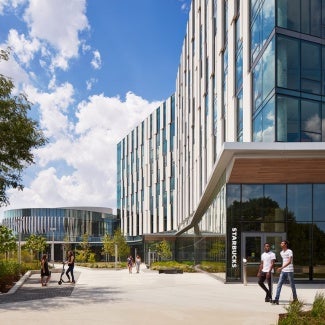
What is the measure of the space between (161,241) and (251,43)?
4584 centimetres

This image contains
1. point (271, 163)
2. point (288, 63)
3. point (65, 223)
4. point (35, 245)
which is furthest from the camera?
point (65, 223)

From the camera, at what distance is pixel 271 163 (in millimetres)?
22328

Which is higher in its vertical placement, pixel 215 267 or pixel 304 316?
pixel 304 316

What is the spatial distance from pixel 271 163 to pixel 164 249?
151 ft

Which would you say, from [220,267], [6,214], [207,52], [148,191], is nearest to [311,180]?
[220,267]

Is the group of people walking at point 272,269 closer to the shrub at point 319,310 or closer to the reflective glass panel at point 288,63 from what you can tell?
A: the shrub at point 319,310

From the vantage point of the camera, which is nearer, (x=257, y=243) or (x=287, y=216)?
(x=257, y=243)

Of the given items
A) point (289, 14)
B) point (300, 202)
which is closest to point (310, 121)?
point (300, 202)

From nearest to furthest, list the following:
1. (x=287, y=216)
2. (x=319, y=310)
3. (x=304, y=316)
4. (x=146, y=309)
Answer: (x=304, y=316)
(x=319, y=310)
(x=146, y=309)
(x=287, y=216)

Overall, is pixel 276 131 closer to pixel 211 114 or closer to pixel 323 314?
pixel 323 314

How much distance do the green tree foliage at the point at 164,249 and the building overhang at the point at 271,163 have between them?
1571 inches

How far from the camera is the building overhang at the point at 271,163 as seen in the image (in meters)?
20.2

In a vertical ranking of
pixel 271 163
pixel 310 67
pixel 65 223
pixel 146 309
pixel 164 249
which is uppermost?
pixel 310 67

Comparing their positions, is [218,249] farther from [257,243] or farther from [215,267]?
[257,243]
